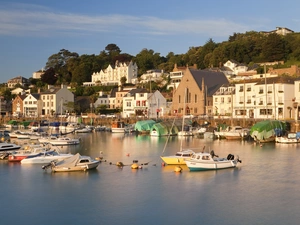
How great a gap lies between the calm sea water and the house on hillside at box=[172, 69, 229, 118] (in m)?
47.5

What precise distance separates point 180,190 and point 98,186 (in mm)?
5568

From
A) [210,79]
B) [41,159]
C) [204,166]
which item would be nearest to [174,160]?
[204,166]

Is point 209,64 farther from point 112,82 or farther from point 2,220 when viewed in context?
point 2,220

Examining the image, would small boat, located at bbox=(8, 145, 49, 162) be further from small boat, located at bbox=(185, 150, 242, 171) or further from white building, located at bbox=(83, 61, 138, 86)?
white building, located at bbox=(83, 61, 138, 86)

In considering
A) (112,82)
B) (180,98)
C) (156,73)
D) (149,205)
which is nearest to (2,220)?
(149,205)

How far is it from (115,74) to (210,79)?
4799 cm

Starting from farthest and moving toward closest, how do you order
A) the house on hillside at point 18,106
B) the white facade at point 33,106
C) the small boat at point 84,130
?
1. the house on hillside at point 18,106
2. the white facade at point 33,106
3. the small boat at point 84,130

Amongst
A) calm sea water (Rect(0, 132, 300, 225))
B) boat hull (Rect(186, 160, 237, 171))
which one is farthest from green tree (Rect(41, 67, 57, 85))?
boat hull (Rect(186, 160, 237, 171))

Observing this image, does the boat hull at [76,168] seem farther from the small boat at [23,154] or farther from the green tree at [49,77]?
the green tree at [49,77]

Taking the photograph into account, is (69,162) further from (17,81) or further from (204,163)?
(17,81)

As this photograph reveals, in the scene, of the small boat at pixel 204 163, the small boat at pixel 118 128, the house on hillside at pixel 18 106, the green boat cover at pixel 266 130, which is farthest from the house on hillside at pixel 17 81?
the small boat at pixel 204 163

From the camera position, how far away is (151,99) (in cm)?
9481

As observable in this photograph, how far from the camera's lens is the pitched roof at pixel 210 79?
87.2 m

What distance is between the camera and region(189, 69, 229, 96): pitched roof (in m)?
87.2
